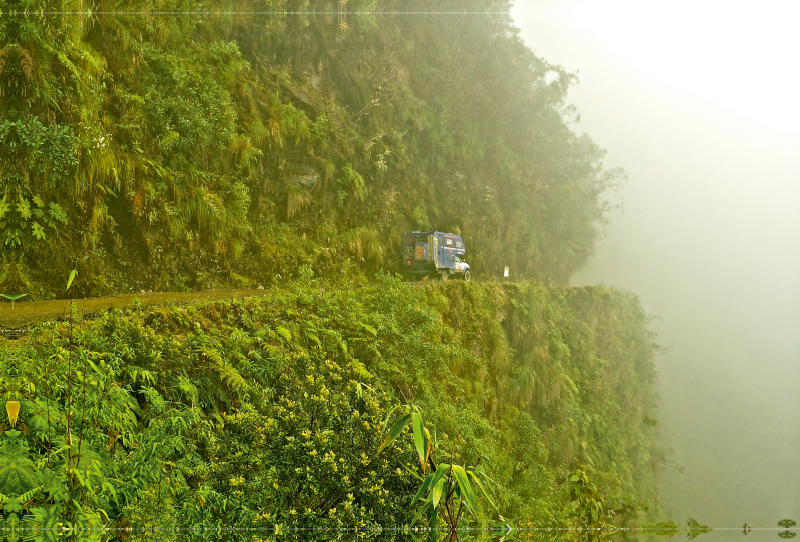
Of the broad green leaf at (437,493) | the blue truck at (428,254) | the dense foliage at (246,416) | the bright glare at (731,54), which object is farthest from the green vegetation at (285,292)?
the bright glare at (731,54)

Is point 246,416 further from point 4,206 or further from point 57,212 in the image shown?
point 57,212

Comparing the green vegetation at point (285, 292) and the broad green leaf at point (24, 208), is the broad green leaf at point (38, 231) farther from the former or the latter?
the broad green leaf at point (24, 208)

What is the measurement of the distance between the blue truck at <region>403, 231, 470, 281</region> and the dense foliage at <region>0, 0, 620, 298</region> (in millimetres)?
817

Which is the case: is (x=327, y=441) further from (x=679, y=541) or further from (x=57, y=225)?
(x=679, y=541)

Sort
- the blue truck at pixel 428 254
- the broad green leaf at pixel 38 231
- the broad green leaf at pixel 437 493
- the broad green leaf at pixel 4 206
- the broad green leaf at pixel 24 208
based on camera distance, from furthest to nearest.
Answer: the blue truck at pixel 428 254 < the broad green leaf at pixel 38 231 < the broad green leaf at pixel 24 208 < the broad green leaf at pixel 4 206 < the broad green leaf at pixel 437 493

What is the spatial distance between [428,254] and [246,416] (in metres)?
13.4

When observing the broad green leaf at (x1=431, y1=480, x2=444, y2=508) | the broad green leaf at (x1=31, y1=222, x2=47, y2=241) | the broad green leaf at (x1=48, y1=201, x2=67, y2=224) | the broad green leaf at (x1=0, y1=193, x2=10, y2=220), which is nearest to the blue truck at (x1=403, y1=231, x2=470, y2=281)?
the broad green leaf at (x1=48, y1=201, x2=67, y2=224)

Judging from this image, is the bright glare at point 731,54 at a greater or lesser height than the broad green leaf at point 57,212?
greater

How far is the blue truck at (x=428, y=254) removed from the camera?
17.3 metres

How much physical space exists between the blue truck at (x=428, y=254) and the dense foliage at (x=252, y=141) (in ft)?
2.68

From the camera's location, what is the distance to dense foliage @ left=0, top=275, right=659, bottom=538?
388 cm

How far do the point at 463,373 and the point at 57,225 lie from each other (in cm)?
1060

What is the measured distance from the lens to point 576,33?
252 ft

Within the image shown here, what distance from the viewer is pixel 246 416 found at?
173 inches
